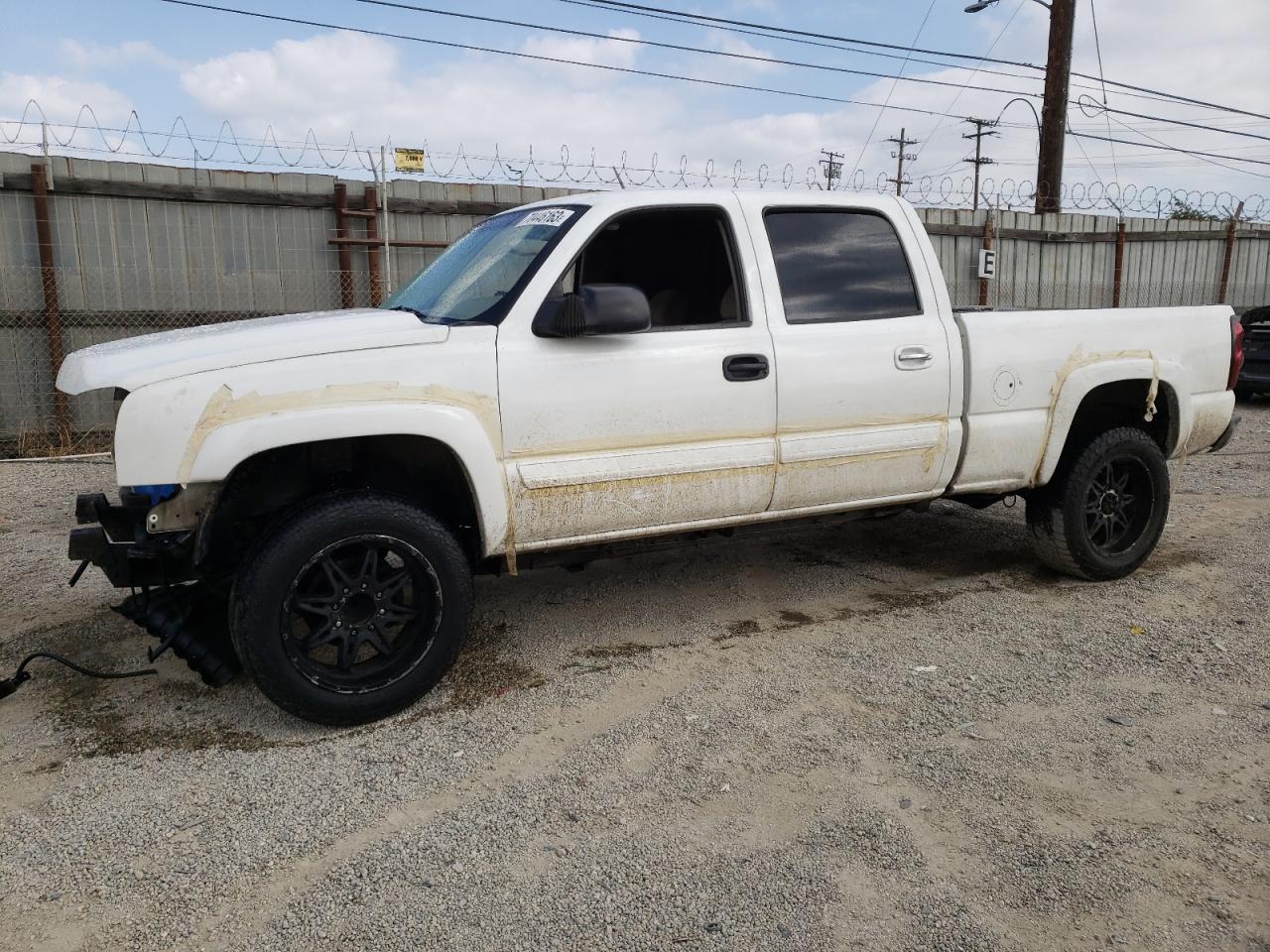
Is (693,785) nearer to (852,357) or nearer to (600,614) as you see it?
(600,614)

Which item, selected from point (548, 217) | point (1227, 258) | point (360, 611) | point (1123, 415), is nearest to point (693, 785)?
point (360, 611)

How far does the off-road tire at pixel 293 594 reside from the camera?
331 centimetres

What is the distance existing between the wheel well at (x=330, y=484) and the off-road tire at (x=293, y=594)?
134 millimetres

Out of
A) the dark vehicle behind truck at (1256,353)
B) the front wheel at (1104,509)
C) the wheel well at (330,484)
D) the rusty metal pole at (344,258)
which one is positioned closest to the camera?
the wheel well at (330,484)

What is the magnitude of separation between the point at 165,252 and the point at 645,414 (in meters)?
7.55

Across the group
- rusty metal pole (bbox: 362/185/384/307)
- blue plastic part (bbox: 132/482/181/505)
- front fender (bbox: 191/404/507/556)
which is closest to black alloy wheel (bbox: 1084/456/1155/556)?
front fender (bbox: 191/404/507/556)

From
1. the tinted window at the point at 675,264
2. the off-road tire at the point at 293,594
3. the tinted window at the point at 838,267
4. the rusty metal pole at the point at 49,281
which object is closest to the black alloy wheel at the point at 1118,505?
the tinted window at the point at 838,267

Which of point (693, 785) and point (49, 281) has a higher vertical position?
point (49, 281)

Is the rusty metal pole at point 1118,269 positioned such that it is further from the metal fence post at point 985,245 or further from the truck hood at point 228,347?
the truck hood at point 228,347

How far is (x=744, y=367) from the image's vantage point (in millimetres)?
4027

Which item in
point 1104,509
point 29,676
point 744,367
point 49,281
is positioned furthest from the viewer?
point 49,281

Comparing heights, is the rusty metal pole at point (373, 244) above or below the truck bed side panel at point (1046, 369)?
above

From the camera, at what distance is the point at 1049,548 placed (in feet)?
16.8

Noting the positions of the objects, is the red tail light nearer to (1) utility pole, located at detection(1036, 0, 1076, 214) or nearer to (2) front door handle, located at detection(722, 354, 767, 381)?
(2) front door handle, located at detection(722, 354, 767, 381)
